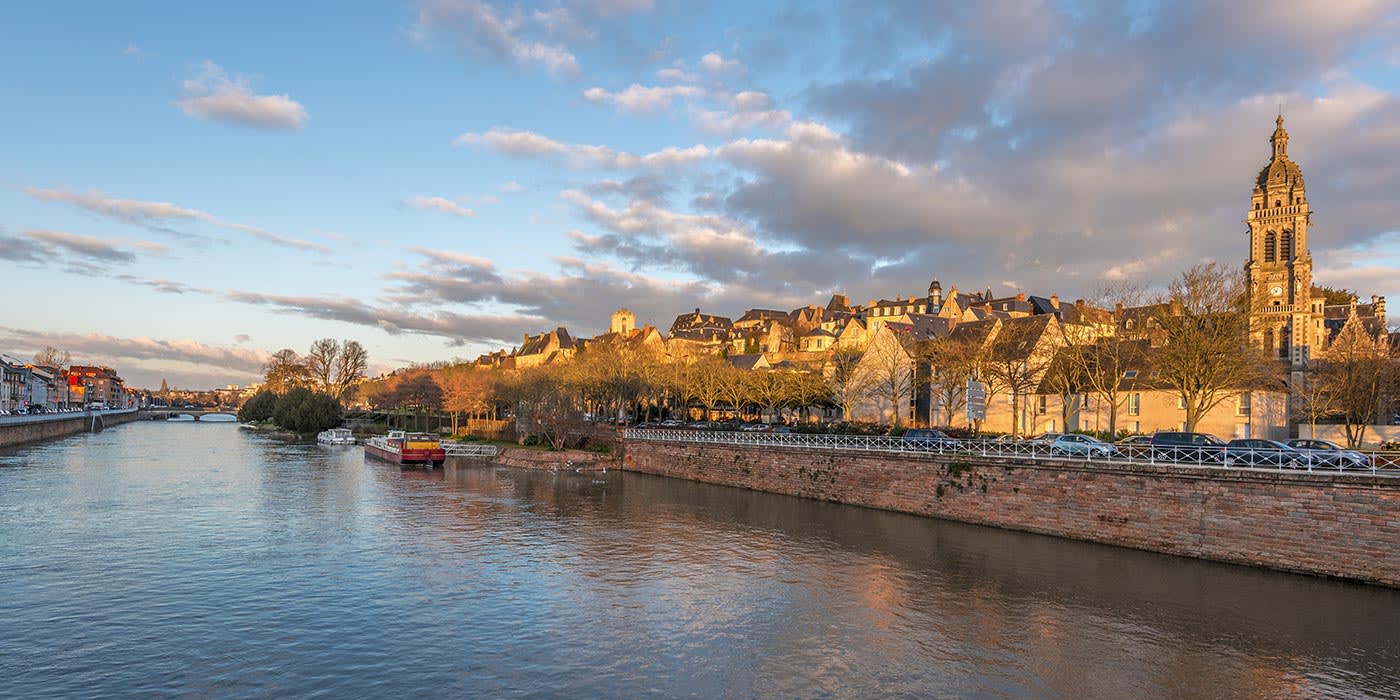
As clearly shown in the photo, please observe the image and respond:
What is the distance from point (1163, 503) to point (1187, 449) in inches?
122

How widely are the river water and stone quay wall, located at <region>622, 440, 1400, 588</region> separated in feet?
3.02

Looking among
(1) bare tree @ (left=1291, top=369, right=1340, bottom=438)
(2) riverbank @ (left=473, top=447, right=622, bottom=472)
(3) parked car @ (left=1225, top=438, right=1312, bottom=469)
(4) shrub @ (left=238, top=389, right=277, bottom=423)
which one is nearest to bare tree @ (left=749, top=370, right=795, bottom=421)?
(2) riverbank @ (left=473, top=447, right=622, bottom=472)

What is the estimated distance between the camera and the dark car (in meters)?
31.2

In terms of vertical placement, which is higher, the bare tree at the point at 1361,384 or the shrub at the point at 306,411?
the bare tree at the point at 1361,384

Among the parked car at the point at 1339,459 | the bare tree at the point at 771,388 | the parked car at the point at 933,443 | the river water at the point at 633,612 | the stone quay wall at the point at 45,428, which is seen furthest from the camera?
the stone quay wall at the point at 45,428

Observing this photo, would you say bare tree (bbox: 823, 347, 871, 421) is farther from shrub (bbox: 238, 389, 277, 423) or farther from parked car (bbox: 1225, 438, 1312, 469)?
shrub (bbox: 238, 389, 277, 423)

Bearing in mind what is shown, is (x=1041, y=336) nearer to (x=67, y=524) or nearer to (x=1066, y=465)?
(x=1066, y=465)

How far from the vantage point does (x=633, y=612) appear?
22125mm

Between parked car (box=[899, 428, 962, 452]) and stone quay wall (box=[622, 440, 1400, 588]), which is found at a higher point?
parked car (box=[899, 428, 962, 452])

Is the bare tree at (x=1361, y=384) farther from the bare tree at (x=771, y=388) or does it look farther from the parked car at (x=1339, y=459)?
the bare tree at (x=771, y=388)

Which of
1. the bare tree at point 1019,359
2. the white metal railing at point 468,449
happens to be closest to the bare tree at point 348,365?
the white metal railing at point 468,449

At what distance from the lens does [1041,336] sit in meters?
67.7

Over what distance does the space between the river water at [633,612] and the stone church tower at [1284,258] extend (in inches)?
2287

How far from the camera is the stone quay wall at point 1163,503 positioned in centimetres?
2550
